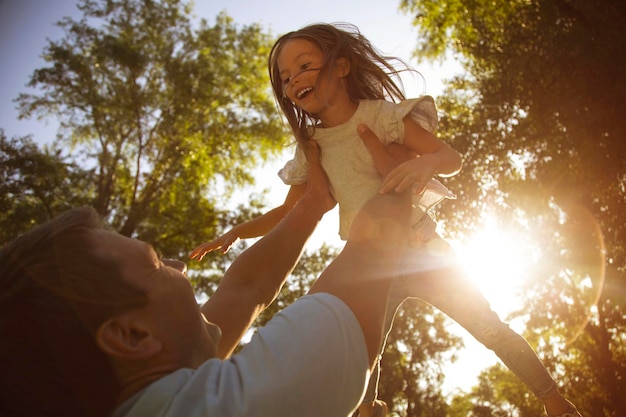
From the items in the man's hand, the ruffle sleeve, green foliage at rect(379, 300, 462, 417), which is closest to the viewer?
the man's hand

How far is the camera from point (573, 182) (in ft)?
33.2

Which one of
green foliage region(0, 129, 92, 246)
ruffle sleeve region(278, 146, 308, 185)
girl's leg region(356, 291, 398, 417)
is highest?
green foliage region(0, 129, 92, 246)

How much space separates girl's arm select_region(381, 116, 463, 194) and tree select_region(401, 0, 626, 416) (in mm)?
7332

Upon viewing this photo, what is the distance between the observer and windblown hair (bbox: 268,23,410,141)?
10.3 feet

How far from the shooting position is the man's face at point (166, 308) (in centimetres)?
114

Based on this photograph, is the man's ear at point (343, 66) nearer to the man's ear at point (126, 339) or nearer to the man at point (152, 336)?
the man at point (152, 336)

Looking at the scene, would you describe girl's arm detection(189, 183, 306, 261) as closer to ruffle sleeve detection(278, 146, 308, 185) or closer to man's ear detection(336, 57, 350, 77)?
ruffle sleeve detection(278, 146, 308, 185)

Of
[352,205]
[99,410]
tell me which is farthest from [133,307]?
[352,205]

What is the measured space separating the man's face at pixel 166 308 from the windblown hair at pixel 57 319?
0.03m

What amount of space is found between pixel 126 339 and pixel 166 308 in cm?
Answer: 11

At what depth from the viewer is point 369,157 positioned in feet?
9.12

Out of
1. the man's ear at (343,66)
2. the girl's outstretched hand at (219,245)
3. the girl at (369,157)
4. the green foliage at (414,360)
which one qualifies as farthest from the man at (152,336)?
the green foliage at (414,360)

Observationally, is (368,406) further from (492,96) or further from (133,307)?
(492,96)

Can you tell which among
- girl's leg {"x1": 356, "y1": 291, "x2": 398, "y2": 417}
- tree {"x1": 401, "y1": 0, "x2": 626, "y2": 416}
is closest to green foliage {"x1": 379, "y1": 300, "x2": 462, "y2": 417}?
tree {"x1": 401, "y1": 0, "x2": 626, "y2": 416}
